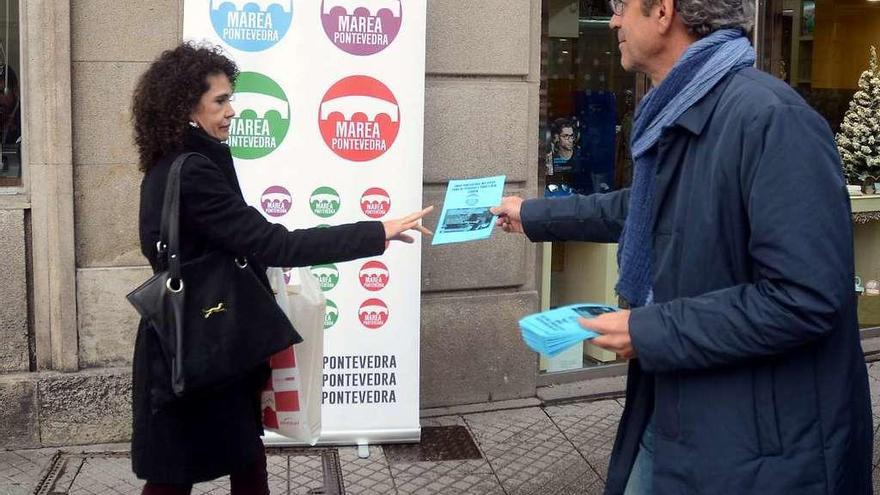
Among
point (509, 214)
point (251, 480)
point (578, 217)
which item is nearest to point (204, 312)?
point (251, 480)

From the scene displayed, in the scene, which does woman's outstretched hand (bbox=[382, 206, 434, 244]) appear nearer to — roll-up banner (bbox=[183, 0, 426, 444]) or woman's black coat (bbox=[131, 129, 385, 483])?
woman's black coat (bbox=[131, 129, 385, 483])

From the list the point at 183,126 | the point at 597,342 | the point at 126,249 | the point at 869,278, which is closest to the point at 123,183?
the point at 126,249

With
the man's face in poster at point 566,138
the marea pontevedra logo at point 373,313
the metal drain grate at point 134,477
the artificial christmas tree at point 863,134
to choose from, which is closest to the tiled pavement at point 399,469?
the metal drain grate at point 134,477

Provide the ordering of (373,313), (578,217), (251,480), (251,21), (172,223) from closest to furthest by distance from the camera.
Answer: (578,217) < (172,223) < (251,480) < (251,21) < (373,313)

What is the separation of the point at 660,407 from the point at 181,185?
1675 mm

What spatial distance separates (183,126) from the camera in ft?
10.8

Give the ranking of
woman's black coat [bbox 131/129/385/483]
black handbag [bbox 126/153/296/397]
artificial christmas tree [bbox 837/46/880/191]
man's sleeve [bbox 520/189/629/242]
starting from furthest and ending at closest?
1. artificial christmas tree [bbox 837/46/880/191]
2. woman's black coat [bbox 131/129/385/483]
3. black handbag [bbox 126/153/296/397]
4. man's sleeve [bbox 520/189/629/242]

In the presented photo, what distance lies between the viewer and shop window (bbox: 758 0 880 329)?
7492 millimetres

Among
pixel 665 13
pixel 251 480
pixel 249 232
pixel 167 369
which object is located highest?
pixel 665 13

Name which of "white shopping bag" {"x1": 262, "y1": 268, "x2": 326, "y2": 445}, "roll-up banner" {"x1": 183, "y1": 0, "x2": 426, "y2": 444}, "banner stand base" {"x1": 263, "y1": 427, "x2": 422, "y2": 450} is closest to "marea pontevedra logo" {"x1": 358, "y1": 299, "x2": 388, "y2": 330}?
"roll-up banner" {"x1": 183, "y1": 0, "x2": 426, "y2": 444}

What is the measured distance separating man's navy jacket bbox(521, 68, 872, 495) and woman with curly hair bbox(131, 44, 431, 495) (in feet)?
4.81

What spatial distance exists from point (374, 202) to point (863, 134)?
4375 millimetres

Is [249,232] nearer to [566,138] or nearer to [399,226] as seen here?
[399,226]

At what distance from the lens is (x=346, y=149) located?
4988 millimetres
